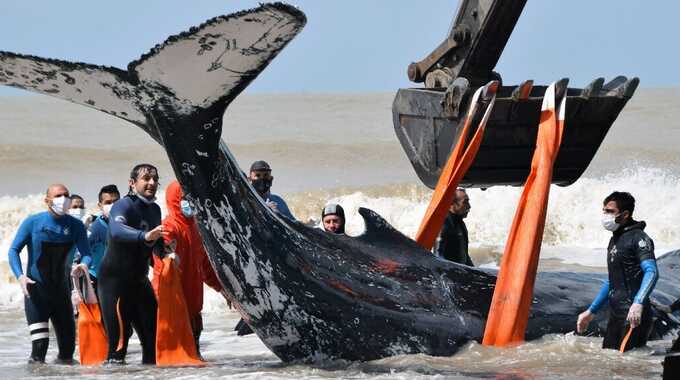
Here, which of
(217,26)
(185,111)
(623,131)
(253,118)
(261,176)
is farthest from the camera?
(253,118)

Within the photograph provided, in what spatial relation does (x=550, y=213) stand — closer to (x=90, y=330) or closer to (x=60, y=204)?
(x=90, y=330)

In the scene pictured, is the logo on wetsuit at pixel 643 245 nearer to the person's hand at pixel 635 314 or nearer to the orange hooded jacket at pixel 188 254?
the person's hand at pixel 635 314

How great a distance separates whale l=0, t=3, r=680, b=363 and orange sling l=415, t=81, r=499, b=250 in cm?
89

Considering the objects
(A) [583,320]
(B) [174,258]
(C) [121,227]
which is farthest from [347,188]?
(A) [583,320]

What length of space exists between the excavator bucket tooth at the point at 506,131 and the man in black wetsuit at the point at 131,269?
112 inches

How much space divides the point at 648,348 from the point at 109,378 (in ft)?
12.8

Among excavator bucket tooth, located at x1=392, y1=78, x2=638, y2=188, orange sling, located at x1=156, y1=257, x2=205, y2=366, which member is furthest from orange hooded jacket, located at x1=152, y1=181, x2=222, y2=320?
excavator bucket tooth, located at x1=392, y1=78, x2=638, y2=188

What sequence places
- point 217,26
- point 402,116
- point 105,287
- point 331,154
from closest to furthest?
point 217,26 < point 105,287 < point 402,116 < point 331,154

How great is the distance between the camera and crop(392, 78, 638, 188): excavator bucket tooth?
11.7 meters

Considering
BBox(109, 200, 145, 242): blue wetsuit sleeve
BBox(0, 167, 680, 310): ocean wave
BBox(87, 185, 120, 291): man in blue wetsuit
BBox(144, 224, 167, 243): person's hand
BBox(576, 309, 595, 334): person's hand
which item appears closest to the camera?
→ BBox(576, 309, 595, 334): person's hand

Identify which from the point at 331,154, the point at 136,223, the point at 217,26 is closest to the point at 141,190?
the point at 136,223

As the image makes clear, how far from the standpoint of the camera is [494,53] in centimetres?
1308

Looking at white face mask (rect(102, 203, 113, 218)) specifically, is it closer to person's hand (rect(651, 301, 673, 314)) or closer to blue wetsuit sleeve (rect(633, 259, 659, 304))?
person's hand (rect(651, 301, 673, 314))

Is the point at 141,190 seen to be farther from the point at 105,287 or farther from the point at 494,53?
the point at 494,53
